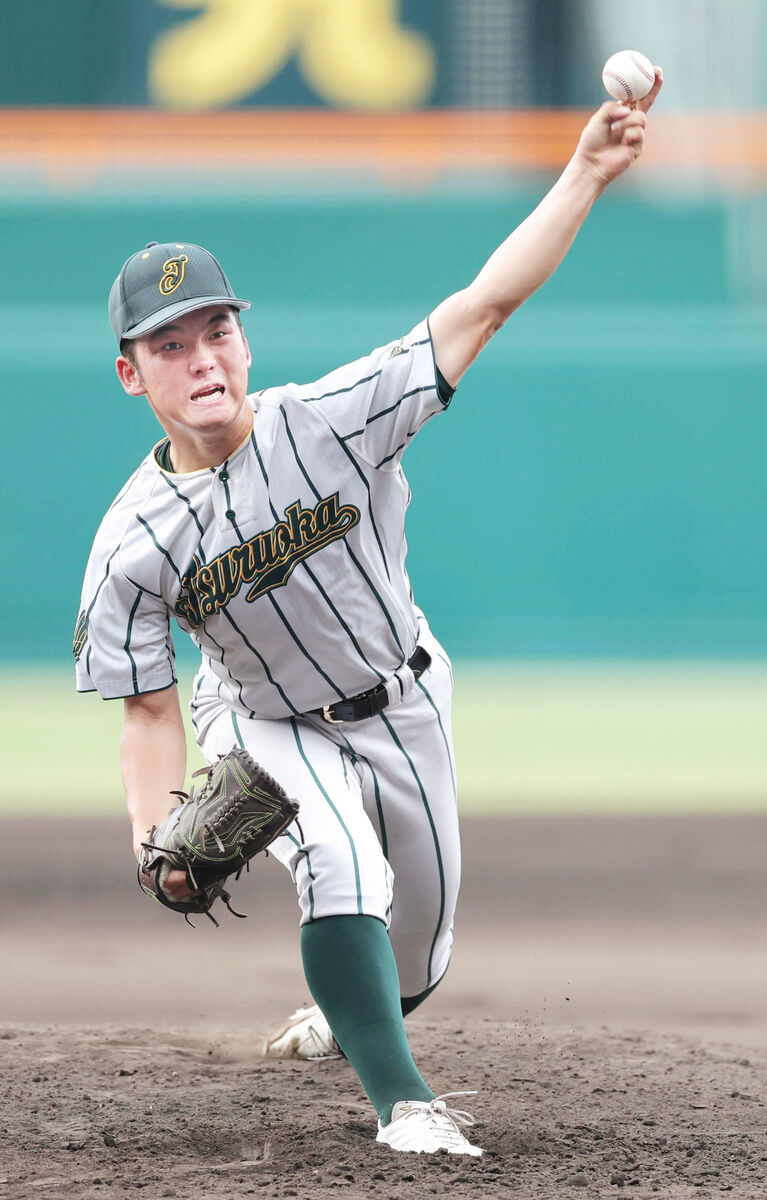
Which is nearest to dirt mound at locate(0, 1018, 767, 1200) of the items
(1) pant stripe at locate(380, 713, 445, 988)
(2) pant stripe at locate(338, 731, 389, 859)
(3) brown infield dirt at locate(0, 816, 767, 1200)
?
(3) brown infield dirt at locate(0, 816, 767, 1200)

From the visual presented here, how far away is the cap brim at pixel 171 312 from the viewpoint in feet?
9.10

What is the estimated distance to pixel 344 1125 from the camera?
10.1 ft

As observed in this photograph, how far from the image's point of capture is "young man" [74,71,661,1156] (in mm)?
2773

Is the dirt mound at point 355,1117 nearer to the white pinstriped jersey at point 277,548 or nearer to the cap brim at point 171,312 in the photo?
the white pinstriped jersey at point 277,548

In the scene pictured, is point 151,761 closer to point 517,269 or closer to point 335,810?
point 335,810

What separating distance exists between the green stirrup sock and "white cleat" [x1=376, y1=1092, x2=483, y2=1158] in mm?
20

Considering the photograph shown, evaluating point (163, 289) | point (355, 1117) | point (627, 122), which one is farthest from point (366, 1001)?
point (627, 122)

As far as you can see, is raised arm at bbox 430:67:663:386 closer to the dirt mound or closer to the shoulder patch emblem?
the shoulder patch emblem

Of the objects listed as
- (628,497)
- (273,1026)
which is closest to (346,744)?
(273,1026)

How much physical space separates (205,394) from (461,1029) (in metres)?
2.01

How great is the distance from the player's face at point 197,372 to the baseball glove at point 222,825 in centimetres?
61

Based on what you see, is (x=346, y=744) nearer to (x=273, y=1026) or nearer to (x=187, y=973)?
(x=273, y=1026)

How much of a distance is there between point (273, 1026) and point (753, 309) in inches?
258

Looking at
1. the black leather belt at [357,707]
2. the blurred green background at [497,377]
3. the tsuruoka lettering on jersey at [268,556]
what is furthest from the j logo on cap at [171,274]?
the blurred green background at [497,377]
